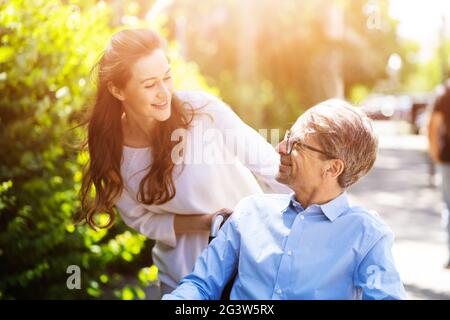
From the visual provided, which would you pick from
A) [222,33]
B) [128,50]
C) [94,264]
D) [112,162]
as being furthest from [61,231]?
[222,33]

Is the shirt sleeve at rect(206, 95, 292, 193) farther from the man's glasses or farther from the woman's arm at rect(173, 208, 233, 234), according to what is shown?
the man's glasses

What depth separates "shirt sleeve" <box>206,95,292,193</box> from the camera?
3162mm

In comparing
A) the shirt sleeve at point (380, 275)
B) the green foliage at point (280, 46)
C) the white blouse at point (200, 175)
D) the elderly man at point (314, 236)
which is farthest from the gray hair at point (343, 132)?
the green foliage at point (280, 46)

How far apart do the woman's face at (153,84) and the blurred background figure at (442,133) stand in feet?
16.2

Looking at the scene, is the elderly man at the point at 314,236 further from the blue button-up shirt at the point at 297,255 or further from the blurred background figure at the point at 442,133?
the blurred background figure at the point at 442,133

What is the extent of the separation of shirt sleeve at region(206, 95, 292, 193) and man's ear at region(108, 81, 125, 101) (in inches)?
13.7

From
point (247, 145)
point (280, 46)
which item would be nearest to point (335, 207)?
point (247, 145)

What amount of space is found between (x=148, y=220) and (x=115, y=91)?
0.58 meters

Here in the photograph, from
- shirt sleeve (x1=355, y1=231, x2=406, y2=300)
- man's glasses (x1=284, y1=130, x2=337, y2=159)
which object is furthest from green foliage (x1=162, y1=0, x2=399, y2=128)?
shirt sleeve (x1=355, y1=231, x2=406, y2=300)

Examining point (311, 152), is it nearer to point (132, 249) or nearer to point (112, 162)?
point (112, 162)

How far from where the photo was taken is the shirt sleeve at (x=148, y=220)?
329 cm

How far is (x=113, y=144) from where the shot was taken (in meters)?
3.20

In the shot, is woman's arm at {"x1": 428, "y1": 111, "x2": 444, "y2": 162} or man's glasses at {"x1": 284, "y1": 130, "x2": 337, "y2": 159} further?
woman's arm at {"x1": 428, "y1": 111, "x2": 444, "y2": 162}

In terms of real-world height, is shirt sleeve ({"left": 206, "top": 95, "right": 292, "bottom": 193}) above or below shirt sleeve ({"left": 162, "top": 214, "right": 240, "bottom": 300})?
above
